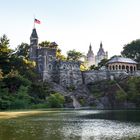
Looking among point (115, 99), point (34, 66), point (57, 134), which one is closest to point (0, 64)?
point (34, 66)

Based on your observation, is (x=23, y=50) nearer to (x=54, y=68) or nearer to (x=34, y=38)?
(x=34, y=38)

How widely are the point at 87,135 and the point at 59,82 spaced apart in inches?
3063

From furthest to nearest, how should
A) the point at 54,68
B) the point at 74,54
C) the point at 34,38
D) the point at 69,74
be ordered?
the point at 74,54 < the point at 34,38 < the point at 54,68 < the point at 69,74

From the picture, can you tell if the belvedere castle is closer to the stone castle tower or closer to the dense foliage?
the stone castle tower

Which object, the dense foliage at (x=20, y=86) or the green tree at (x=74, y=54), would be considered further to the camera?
the green tree at (x=74, y=54)

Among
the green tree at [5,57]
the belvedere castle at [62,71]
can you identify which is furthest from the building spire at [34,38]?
the green tree at [5,57]

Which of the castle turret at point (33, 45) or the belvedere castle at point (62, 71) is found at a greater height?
the castle turret at point (33, 45)

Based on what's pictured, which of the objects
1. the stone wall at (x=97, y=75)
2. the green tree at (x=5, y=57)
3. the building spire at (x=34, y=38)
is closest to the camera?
the green tree at (x=5, y=57)

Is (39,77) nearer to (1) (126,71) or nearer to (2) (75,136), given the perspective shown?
(1) (126,71)

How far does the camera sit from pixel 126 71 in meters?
117

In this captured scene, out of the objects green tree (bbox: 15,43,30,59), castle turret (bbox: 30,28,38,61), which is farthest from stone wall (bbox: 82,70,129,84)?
green tree (bbox: 15,43,30,59)

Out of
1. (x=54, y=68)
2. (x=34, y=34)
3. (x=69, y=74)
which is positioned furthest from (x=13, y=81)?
(x=34, y=34)

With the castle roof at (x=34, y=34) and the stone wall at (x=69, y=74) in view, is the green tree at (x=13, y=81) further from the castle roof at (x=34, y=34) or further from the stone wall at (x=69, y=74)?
→ the castle roof at (x=34, y=34)

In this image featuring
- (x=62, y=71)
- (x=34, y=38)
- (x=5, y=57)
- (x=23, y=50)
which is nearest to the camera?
(x=5, y=57)
